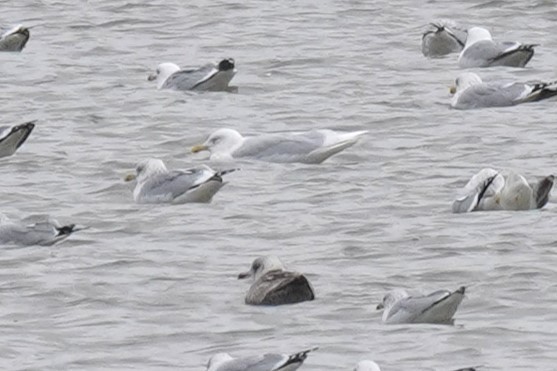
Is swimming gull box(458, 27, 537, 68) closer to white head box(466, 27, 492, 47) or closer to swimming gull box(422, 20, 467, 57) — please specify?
white head box(466, 27, 492, 47)

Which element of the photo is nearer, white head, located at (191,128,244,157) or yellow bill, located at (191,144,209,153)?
white head, located at (191,128,244,157)

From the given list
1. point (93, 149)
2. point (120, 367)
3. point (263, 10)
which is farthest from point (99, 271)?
point (263, 10)

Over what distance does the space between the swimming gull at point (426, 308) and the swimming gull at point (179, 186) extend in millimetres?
3549

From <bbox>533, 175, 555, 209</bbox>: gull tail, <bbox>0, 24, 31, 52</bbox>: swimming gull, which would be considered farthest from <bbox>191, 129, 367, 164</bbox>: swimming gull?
<bbox>0, 24, 31, 52</bbox>: swimming gull

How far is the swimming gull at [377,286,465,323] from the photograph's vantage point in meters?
11.6

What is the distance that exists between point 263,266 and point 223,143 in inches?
165

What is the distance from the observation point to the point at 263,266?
1264 centimetres

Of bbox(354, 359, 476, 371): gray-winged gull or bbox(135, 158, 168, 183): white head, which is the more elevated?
bbox(354, 359, 476, 371): gray-winged gull

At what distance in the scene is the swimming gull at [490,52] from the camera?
20109 mm

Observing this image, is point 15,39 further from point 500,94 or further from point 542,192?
point 542,192

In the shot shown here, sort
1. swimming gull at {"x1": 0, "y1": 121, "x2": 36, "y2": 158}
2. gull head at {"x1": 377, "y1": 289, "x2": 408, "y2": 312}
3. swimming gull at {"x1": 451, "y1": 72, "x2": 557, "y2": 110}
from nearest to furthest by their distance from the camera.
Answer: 1. gull head at {"x1": 377, "y1": 289, "x2": 408, "y2": 312}
2. swimming gull at {"x1": 0, "y1": 121, "x2": 36, "y2": 158}
3. swimming gull at {"x1": 451, "y1": 72, "x2": 557, "y2": 110}

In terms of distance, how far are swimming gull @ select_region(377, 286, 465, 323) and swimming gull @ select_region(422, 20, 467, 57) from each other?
9.68 meters

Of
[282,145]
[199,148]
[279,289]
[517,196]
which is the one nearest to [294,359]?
[279,289]

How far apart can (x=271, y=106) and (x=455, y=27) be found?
130 inches
